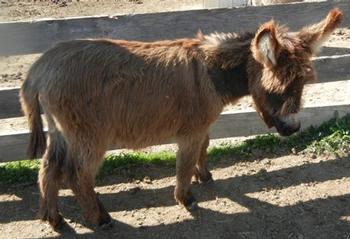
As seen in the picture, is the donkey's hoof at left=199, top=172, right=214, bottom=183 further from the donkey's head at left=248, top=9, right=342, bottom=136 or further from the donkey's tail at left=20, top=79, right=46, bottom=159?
the donkey's tail at left=20, top=79, right=46, bottom=159

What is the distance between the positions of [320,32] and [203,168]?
5.87 feet

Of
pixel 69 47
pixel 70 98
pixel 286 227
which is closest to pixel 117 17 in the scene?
pixel 69 47

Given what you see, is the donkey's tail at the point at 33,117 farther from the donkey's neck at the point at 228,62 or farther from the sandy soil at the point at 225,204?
the donkey's neck at the point at 228,62

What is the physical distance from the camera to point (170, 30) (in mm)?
4723

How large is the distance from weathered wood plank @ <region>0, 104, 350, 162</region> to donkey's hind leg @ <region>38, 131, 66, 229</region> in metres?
1.03

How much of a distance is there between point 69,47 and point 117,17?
110 centimetres

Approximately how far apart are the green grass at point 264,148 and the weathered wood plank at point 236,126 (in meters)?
0.09

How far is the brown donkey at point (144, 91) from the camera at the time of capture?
3543 mm

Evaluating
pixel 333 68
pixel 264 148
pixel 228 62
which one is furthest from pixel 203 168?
pixel 333 68

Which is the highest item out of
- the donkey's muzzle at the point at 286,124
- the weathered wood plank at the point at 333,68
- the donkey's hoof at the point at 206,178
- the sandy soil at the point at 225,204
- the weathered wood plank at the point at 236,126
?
the weathered wood plank at the point at 333,68

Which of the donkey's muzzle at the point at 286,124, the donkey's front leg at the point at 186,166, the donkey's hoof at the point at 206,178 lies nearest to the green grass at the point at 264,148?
the donkey's hoof at the point at 206,178

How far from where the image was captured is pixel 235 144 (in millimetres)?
5195

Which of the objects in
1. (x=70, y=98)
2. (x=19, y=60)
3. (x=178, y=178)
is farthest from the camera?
(x=19, y=60)

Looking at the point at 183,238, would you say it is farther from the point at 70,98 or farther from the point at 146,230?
the point at 70,98
